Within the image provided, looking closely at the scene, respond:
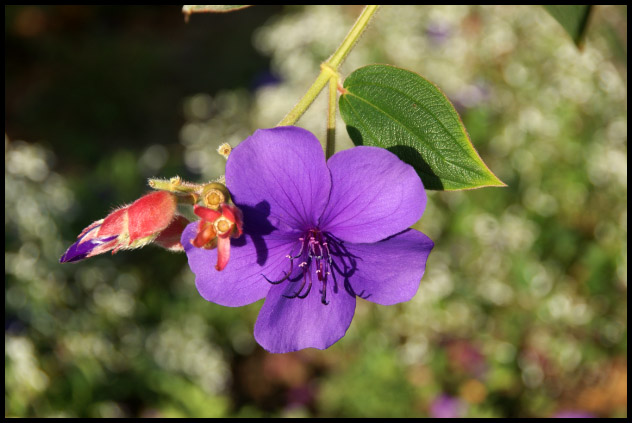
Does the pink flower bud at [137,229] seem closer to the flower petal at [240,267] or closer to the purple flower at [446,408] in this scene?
the flower petal at [240,267]

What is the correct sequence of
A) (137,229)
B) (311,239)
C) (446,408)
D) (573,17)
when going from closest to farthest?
(137,229)
(311,239)
(573,17)
(446,408)

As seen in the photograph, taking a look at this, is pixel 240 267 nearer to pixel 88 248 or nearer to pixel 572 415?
pixel 88 248

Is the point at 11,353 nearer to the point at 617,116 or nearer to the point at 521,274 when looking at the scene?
the point at 521,274

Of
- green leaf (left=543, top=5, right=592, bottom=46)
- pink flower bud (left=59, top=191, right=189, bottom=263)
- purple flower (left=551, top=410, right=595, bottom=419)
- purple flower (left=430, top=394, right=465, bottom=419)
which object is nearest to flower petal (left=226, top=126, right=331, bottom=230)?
pink flower bud (left=59, top=191, right=189, bottom=263)

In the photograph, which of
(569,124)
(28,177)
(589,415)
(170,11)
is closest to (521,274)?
(589,415)

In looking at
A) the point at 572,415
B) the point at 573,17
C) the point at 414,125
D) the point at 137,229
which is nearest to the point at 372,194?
the point at 414,125

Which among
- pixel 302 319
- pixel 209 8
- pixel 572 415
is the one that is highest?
pixel 209 8

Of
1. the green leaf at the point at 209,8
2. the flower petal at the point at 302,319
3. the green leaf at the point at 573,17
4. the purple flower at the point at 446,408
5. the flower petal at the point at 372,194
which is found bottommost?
the purple flower at the point at 446,408

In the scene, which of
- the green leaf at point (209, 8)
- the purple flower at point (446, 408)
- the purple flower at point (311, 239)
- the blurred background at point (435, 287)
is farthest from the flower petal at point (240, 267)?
the purple flower at point (446, 408)
